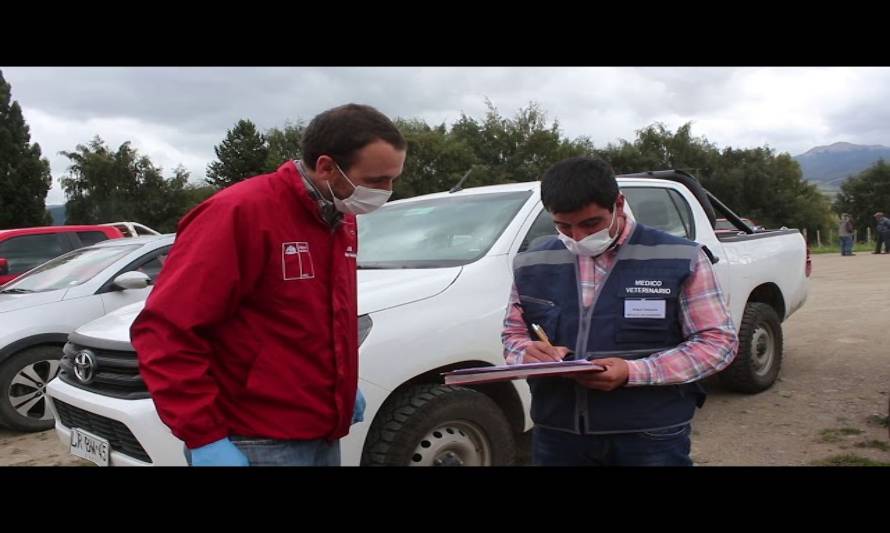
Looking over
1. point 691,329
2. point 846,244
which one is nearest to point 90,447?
point 691,329

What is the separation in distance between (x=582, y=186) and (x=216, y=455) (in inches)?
48.9

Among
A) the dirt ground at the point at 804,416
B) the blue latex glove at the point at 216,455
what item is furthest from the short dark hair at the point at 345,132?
the dirt ground at the point at 804,416

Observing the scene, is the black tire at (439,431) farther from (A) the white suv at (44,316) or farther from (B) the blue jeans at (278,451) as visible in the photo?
(A) the white suv at (44,316)

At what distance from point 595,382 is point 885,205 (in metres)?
62.0

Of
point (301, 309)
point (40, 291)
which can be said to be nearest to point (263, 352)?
point (301, 309)

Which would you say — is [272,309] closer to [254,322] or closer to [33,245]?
[254,322]

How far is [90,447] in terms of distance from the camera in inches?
113

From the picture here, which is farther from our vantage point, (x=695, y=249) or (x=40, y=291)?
(x=40, y=291)

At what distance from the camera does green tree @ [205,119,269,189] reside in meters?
54.7

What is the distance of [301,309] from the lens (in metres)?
1.65

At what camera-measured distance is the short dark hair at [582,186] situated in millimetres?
1878

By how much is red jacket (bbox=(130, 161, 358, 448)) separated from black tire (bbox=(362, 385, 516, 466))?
3.04 ft

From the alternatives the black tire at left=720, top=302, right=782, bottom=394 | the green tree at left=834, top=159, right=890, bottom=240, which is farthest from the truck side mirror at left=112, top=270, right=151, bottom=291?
the green tree at left=834, top=159, right=890, bottom=240

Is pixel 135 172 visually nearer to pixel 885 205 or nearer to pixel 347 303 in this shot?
pixel 347 303
